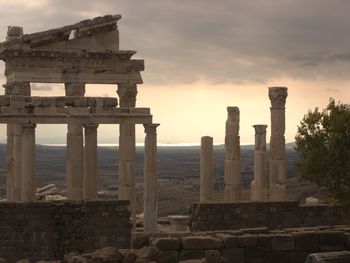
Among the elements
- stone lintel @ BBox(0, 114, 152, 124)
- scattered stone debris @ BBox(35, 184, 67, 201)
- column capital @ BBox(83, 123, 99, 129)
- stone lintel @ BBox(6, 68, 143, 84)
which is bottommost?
scattered stone debris @ BBox(35, 184, 67, 201)

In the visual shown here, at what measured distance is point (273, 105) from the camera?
35.1m

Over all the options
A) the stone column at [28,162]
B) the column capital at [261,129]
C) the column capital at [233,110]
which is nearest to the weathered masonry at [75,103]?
the stone column at [28,162]

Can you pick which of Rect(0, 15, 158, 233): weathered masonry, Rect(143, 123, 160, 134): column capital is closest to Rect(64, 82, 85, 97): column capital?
Rect(0, 15, 158, 233): weathered masonry

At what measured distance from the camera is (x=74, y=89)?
37.1 m

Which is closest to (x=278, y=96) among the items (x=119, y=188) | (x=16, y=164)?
(x=119, y=188)

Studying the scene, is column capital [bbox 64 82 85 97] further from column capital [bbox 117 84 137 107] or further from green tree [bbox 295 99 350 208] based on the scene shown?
green tree [bbox 295 99 350 208]

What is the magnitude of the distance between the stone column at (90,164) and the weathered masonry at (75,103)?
0.04m

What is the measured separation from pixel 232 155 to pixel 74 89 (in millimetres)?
8455

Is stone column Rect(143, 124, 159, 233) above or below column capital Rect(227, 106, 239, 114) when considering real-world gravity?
below

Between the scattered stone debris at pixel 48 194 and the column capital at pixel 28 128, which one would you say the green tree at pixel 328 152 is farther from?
the scattered stone debris at pixel 48 194

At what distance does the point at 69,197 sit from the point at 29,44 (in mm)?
8139

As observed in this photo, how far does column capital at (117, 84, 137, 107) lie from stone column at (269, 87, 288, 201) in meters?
7.05

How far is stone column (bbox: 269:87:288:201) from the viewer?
3491 centimetres

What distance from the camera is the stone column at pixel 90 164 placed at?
1303 inches
